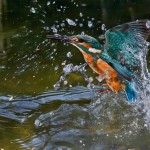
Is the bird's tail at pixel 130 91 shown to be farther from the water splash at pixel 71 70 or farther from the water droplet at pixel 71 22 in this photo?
the water droplet at pixel 71 22

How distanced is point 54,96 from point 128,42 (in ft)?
2.88

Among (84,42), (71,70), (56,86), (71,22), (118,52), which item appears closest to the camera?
(84,42)

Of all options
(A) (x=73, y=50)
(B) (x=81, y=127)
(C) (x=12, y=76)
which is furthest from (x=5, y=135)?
(A) (x=73, y=50)

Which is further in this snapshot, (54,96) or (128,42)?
(54,96)

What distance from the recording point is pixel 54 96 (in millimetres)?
4305

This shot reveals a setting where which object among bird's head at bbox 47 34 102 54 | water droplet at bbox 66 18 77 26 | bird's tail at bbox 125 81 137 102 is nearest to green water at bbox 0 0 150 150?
water droplet at bbox 66 18 77 26

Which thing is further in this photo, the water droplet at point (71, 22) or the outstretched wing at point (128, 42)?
the water droplet at point (71, 22)

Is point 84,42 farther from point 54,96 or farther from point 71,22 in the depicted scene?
point 71,22

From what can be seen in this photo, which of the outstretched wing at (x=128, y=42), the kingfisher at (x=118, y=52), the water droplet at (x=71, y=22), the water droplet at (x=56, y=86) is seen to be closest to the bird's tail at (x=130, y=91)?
the kingfisher at (x=118, y=52)

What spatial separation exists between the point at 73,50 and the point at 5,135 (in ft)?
6.46

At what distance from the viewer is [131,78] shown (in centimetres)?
369

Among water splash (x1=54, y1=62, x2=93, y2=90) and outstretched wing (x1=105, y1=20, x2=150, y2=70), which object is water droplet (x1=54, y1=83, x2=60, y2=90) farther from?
outstretched wing (x1=105, y1=20, x2=150, y2=70)

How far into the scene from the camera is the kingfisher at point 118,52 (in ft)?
11.6

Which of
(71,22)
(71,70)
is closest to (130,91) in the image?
(71,70)
